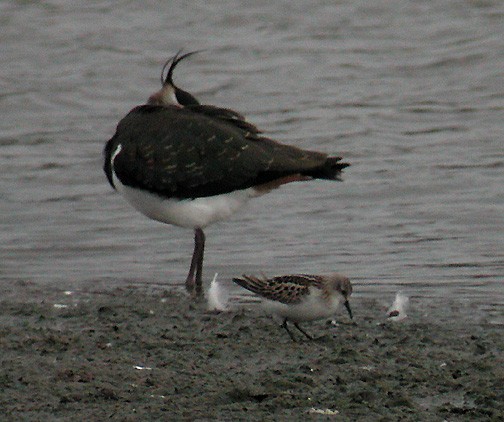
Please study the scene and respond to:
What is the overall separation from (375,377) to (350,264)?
11.6 feet

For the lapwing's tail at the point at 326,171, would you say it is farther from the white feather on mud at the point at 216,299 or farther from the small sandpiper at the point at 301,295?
the small sandpiper at the point at 301,295

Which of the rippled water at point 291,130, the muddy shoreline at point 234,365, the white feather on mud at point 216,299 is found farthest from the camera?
the rippled water at point 291,130

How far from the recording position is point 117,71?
1753cm

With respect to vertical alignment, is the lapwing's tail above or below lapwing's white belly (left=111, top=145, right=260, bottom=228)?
above

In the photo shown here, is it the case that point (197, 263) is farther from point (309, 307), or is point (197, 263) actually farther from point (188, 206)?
point (309, 307)

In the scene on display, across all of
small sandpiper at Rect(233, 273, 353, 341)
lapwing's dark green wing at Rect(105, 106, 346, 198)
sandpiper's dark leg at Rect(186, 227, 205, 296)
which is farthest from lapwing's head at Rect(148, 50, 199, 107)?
small sandpiper at Rect(233, 273, 353, 341)

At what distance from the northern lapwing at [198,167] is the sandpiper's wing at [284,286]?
60.6 inches

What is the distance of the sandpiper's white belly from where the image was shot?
709 centimetres

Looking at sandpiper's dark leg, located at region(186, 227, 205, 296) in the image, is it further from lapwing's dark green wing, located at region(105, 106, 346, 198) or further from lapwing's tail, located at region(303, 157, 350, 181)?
lapwing's tail, located at region(303, 157, 350, 181)

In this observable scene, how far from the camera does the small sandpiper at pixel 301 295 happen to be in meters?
7.11

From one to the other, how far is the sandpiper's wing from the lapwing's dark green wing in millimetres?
1533

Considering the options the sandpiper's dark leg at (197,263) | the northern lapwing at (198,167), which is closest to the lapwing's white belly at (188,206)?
the northern lapwing at (198,167)

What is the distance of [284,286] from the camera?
7.23 metres

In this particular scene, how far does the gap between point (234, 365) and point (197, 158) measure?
8.79 feet
